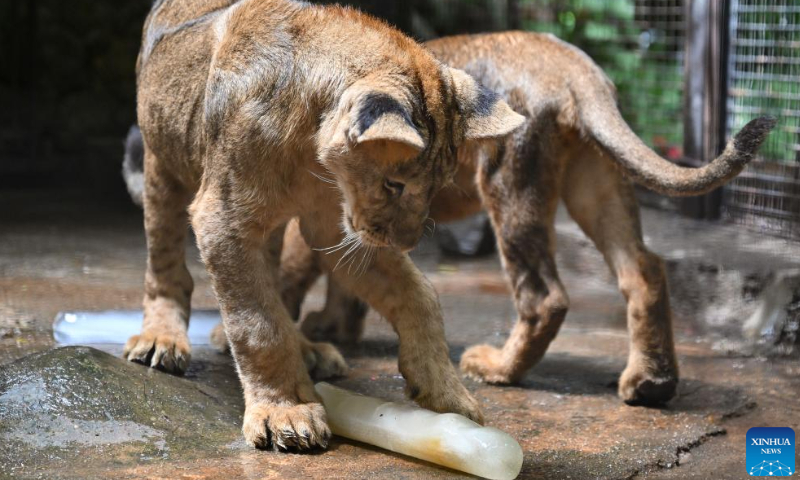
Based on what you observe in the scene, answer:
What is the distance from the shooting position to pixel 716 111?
8.88 m

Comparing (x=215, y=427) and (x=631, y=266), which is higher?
(x=631, y=266)

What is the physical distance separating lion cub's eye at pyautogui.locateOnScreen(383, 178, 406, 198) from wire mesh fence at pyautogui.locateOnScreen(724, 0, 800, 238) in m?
5.34

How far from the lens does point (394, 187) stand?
3.67 m

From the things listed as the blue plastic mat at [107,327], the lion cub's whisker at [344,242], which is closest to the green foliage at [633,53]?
the blue plastic mat at [107,327]

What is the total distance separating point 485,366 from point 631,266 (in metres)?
0.89

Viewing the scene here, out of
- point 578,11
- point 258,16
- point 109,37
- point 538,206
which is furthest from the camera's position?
point 109,37

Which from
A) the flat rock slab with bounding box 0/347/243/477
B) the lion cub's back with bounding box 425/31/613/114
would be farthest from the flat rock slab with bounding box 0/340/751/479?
the lion cub's back with bounding box 425/31/613/114

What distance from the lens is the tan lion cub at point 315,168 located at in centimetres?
366

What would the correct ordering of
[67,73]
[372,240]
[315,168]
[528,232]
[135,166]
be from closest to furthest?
[372,240]
[315,168]
[528,232]
[135,166]
[67,73]

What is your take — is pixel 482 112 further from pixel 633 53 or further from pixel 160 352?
pixel 633 53

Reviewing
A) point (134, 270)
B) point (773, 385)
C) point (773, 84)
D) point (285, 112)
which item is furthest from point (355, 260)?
point (773, 84)

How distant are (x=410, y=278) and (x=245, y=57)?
3.70 feet

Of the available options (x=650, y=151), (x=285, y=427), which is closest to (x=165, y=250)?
(x=285, y=427)

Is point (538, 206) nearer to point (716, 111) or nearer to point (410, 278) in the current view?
point (410, 278)
